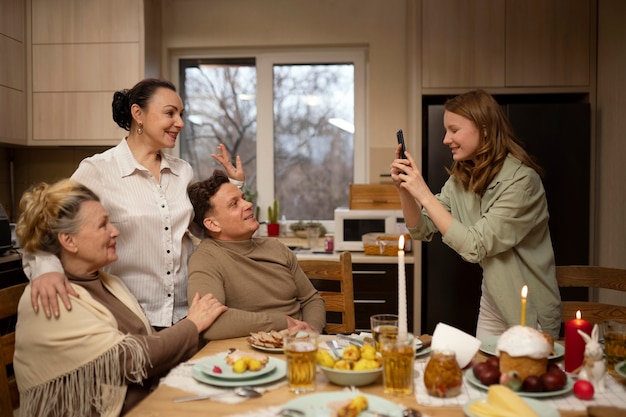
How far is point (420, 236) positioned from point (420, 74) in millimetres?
1827

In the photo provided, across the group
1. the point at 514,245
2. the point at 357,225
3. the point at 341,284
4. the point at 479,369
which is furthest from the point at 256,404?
the point at 357,225

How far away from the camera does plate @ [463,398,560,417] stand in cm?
115

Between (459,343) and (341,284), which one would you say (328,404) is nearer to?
(459,343)

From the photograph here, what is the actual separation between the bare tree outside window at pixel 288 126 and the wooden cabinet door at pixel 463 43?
0.77 meters

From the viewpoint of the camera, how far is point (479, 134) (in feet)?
6.72

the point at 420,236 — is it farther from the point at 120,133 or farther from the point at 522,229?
the point at 120,133

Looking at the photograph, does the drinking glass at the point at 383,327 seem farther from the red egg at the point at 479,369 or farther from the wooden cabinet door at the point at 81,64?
the wooden cabinet door at the point at 81,64

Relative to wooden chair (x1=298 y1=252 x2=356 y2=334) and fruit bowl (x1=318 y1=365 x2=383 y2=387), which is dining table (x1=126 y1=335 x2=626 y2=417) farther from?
→ wooden chair (x1=298 y1=252 x2=356 y2=334)

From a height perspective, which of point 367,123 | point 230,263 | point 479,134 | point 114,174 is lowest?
point 230,263

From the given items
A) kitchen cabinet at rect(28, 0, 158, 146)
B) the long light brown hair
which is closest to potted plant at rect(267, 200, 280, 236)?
kitchen cabinet at rect(28, 0, 158, 146)

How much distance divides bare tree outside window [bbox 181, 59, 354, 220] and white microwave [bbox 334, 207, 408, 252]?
2.09ft

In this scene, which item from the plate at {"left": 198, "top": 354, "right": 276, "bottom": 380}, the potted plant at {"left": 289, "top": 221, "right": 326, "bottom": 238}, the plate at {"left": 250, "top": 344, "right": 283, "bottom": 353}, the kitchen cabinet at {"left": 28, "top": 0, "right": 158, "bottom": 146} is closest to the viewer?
the plate at {"left": 198, "top": 354, "right": 276, "bottom": 380}

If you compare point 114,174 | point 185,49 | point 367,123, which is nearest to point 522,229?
point 114,174

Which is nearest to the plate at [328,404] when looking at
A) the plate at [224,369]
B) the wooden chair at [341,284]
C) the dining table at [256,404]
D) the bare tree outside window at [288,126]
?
the dining table at [256,404]
